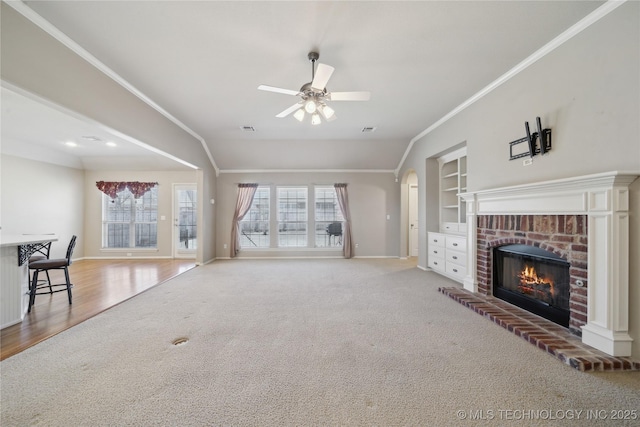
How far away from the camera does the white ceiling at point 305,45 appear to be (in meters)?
2.20

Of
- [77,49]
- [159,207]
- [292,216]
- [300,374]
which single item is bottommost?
[300,374]

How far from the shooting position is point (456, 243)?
4547 millimetres

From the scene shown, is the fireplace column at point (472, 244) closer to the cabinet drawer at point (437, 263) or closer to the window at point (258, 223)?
the cabinet drawer at point (437, 263)

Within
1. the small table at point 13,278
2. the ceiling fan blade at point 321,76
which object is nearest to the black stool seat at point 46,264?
the small table at point 13,278

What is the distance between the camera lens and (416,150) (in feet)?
19.8

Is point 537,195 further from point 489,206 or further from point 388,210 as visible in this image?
point 388,210

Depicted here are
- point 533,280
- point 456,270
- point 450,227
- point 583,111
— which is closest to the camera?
point 583,111

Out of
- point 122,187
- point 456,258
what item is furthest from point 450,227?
point 122,187

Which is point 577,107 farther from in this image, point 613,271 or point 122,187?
point 122,187

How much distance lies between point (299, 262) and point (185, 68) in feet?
15.3

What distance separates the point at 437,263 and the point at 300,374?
4.07 metres

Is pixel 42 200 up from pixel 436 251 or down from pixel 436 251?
up

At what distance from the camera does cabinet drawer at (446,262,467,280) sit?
14.3 ft

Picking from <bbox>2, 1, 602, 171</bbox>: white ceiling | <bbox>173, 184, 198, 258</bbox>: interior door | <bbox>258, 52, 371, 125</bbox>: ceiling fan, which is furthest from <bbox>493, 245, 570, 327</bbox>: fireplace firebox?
<bbox>173, 184, 198, 258</bbox>: interior door
